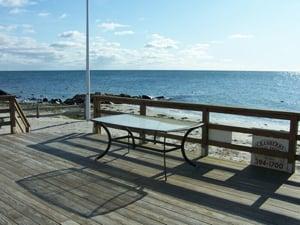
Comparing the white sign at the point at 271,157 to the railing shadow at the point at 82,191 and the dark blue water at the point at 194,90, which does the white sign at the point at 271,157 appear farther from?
the dark blue water at the point at 194,90

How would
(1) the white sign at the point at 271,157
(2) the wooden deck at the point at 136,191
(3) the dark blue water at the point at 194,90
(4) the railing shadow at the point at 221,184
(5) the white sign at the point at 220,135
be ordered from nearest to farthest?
(2) the wooden deck at the point at 136,191, (4) the railing shadow at the point at 221,184, (1) the white sign at the point at 271,157, (5) the white sign at the point at 220,135, (3) the dark blue water at the point at 194,90

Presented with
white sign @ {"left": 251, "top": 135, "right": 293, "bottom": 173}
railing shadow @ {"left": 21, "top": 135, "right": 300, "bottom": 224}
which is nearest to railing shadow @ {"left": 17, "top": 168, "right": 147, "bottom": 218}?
railing shadow @ {"left": 21, "top": 135, "right": 300, "bottom": 224}

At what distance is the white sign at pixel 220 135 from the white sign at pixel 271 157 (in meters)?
0.44

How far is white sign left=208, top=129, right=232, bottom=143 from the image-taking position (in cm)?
598

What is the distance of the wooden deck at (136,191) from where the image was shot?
3.83m

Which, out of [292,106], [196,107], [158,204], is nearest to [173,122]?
[196,107]

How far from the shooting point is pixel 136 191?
15.1 feet

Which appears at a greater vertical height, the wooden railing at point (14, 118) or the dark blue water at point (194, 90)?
the wooden railing at point (14, 118)

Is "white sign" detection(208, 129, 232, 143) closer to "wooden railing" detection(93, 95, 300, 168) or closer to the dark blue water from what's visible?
"wooden railing" detection(93, 95, 300, 168)

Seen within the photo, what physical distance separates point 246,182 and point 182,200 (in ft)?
3.62

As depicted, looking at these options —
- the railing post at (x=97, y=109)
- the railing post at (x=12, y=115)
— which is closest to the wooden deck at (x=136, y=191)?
the railing post at (x=97, y=109)

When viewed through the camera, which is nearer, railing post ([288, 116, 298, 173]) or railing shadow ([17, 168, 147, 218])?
railing shadow ([17, 168, 147, 218])

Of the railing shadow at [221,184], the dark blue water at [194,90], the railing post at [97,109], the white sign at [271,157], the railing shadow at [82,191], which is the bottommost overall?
the dark blue water at [194,90]

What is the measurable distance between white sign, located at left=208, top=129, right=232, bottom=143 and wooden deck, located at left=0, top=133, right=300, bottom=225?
38cm
